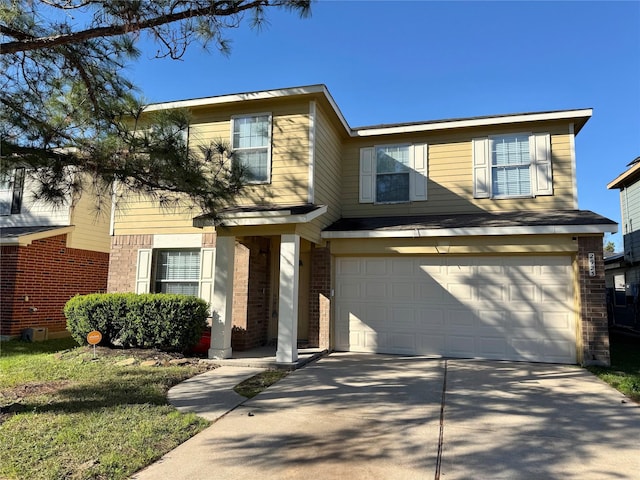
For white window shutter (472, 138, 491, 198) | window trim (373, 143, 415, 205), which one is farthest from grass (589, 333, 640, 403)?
window trim (373, 143, 415, 205)

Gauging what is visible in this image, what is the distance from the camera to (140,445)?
12.5 ft

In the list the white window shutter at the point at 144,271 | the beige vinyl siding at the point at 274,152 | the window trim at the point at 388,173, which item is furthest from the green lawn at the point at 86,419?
the window trim at the point at 388,173

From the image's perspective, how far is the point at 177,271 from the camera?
946cm

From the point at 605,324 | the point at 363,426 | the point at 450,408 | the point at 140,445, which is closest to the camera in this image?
the point at 140,445

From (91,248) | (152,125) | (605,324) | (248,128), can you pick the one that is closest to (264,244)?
(248,128)

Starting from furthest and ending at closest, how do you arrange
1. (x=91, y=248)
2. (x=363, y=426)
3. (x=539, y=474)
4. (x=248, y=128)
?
(x=91, y=248) < (x=248, y=128) < (x=363, y=426) < (x=539, y=474)

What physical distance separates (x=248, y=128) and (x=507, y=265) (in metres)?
6.19

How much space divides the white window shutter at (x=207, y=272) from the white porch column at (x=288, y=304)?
2.17 m

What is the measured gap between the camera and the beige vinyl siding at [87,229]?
38.3 feet

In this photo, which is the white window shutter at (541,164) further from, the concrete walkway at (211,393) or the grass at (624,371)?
the concrete walkway at (211,393)

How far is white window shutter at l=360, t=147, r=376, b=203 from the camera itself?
10289 millimetres

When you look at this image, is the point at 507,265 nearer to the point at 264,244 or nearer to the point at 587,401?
the point at 587,401

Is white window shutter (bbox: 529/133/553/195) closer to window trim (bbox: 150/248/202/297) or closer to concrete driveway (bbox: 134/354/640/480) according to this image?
concrete driveway (bbox: 134/354/640/480)

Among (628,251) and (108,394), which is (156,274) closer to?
(108,394)
